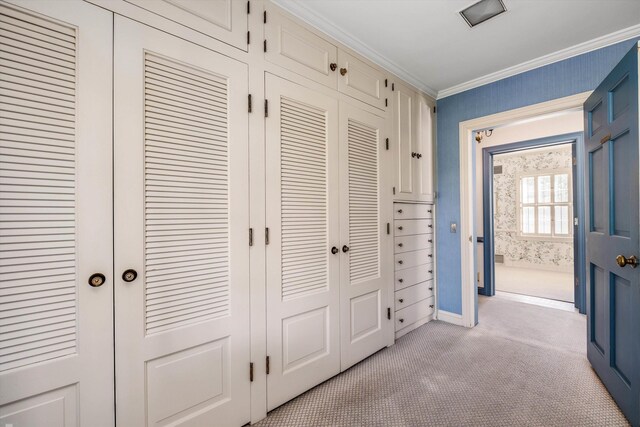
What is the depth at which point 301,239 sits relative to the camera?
5.96 feet

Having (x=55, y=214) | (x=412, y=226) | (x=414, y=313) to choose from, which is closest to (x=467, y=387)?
(x=414, y=313)

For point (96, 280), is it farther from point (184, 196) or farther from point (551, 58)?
point (551, 58)

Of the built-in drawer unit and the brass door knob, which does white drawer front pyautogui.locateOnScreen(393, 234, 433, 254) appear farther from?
the brass door knob

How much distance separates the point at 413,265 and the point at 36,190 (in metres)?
2.71

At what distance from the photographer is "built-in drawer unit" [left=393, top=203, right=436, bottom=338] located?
8.67 feet

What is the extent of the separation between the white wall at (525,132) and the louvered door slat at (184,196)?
3.14 metres

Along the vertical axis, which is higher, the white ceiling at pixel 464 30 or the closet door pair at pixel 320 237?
the white ceiling at pixel 464 30

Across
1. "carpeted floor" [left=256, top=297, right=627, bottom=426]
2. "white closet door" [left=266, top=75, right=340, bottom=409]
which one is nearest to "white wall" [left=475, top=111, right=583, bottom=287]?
"carpeted floor" [left=256, top=297, right=627, bottom=426]

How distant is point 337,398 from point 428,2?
8.30 ft

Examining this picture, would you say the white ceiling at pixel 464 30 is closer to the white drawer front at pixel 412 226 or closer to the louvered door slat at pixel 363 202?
the louvered door slat at pixel 363 202

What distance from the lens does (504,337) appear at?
2682 mm

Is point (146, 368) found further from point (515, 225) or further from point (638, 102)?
point (515, 225)

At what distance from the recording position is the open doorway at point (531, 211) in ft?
11.5

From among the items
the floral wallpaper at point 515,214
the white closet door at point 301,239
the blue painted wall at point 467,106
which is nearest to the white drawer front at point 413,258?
the blue painted wall at point 467,106
